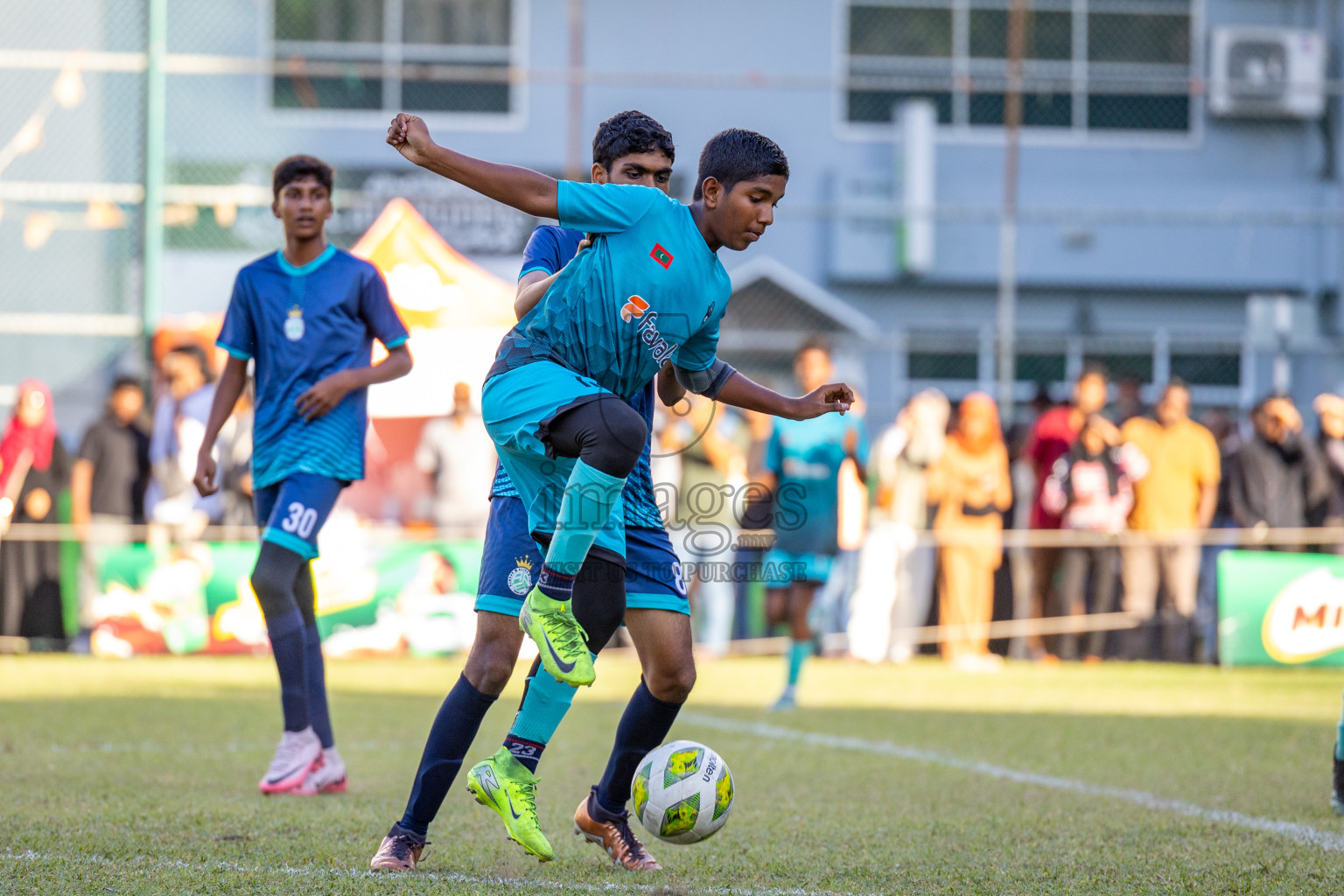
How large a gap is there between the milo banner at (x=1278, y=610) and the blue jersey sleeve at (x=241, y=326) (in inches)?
332

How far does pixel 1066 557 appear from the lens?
40.8 ft

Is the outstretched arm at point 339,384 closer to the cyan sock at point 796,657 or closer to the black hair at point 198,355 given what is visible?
the cyan sock at point 796,657

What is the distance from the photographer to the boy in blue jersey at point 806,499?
9.21 m

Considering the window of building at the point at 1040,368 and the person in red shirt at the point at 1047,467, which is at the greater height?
the window of building at the point at 1040,368

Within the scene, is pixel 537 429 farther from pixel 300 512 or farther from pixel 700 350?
pixel 300 512

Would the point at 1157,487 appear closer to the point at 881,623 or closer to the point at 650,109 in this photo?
the point at 881,623

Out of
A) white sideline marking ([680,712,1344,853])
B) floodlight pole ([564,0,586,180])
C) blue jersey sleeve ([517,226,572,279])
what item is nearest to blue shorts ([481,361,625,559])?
blue jersey sleeve ([517,226,572,279])

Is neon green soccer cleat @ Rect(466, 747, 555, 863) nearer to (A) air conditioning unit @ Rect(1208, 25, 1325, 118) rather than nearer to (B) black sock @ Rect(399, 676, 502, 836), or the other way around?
(B) black sock @ Rect(399, 676, 502, 836)

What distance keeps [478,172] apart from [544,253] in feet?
2.65

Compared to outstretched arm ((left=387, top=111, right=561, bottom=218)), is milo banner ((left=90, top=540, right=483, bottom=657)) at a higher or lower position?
Answer: lower

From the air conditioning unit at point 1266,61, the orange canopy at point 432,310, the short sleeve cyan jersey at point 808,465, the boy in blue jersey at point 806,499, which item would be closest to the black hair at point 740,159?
the boy in blue jersey at point 806,499

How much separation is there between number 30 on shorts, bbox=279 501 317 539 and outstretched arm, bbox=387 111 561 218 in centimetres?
221

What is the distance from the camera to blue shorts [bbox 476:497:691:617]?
396 centimetres

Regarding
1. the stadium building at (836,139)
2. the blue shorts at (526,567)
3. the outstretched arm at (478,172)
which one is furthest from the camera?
the stadium building at (836,139)
